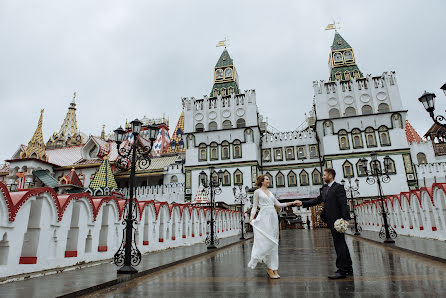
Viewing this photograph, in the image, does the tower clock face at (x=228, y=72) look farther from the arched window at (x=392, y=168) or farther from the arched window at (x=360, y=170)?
the arched window at (x=392, y=168)

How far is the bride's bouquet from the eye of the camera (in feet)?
16.5

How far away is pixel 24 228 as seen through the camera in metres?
6.10

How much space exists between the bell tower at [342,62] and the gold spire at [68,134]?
41.9m

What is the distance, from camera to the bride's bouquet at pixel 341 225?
502 cm

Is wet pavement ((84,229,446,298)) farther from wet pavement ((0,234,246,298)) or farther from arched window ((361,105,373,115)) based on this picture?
arched window ((361,105,373,115))

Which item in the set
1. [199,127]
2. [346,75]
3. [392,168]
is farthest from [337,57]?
[199,127]

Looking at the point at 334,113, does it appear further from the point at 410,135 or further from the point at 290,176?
the point at 410,135

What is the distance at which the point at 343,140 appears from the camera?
3478 centimetres

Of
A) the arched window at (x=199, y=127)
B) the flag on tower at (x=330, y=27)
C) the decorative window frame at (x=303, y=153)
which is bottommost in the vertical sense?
the decorative window frame at (x=303, y=153)

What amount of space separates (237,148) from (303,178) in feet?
29.2

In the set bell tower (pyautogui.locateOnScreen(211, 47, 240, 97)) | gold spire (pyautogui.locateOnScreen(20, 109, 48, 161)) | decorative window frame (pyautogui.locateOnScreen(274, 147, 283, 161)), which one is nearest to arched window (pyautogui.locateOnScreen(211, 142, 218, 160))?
decorative window frame (pyautogui.locateOnScreen(274, 147, 283, 161))

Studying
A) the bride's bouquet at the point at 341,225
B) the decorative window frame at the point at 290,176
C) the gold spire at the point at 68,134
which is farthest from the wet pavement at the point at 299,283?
the gold spire at the point at 68,134

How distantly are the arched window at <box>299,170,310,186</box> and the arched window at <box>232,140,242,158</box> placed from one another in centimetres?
788

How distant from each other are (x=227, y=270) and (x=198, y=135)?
32.1 metres
